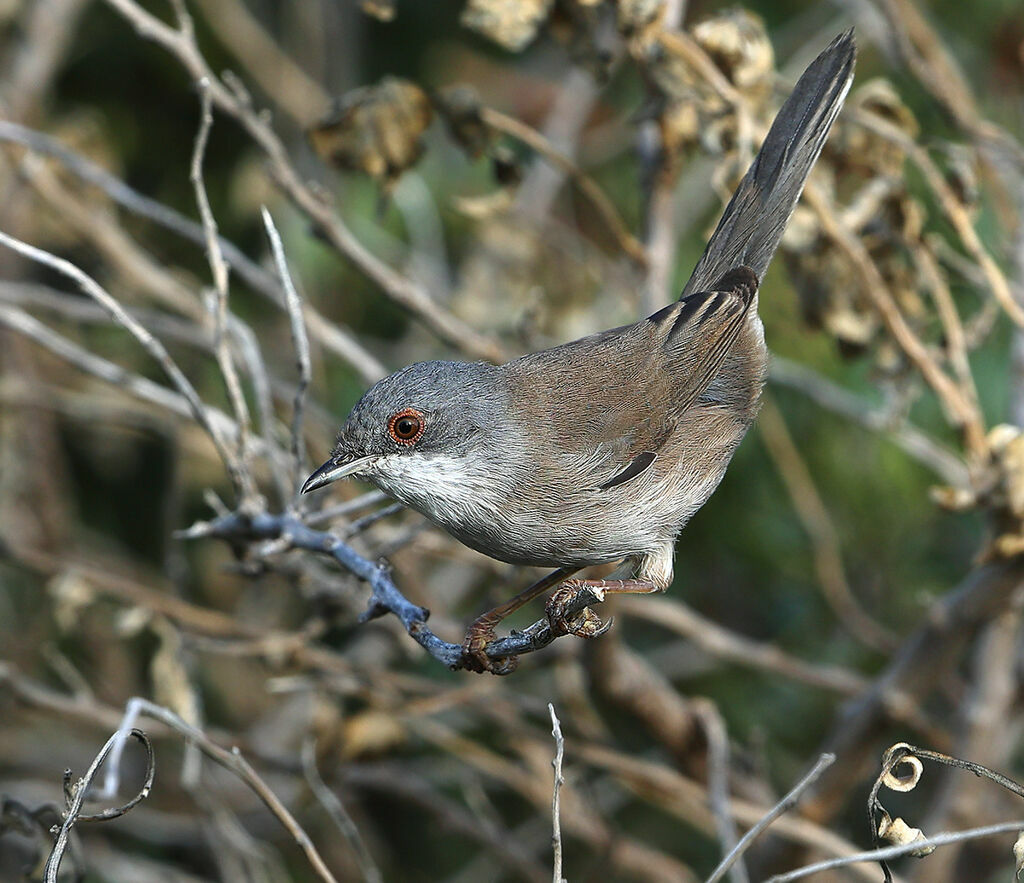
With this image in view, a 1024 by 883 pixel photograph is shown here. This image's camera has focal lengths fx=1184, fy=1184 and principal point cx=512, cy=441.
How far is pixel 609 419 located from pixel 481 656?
2.72ft

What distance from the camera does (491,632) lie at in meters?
2.82

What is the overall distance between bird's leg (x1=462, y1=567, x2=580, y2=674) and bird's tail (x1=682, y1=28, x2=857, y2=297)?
1.12 metres

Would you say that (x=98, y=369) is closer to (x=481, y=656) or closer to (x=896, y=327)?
(x=481, y=656)

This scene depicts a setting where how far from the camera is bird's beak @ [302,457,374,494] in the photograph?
2781mm

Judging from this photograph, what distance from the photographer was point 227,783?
5.44 meters

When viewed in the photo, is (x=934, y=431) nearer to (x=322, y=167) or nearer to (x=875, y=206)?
(x=875, y=206)

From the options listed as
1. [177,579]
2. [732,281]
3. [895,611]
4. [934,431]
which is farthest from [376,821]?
[732,281]

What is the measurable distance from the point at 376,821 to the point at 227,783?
2.68 ft

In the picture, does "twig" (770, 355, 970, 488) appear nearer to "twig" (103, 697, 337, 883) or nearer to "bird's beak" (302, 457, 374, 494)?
"bird's beak" (302, 457, 374, 494)

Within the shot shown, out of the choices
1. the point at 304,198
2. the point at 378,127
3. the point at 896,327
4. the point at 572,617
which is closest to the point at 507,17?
the point at 378,127

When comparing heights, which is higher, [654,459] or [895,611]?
[654,459]

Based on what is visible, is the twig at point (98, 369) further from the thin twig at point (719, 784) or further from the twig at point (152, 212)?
the thin twig at point (719, 784)

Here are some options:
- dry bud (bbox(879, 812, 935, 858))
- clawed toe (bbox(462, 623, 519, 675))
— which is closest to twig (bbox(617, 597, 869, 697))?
clawed toe (bbox(462, 623, 519, 675))

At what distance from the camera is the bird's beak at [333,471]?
2.78 m
